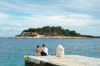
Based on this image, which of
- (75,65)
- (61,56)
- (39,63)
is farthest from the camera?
(61,56)

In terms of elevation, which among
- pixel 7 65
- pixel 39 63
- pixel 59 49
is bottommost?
pixel 7 65

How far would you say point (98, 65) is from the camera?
12.9 meters

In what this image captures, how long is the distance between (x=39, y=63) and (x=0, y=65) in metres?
9.15

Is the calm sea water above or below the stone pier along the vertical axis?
below

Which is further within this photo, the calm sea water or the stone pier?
the calm sea water

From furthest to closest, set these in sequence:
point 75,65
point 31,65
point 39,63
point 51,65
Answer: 1. point 31,65
2. point 39,63
3. point 51,65
4. point 75,65

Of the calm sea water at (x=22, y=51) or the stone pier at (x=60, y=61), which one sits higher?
the stone pier at (x=60, y=61)

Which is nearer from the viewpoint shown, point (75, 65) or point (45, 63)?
point (75, 65)

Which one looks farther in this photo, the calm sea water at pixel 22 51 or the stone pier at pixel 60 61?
the calm sea water at pixel 22 51

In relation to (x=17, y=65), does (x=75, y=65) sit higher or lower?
higher

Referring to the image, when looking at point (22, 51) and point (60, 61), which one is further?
point (22, 51)

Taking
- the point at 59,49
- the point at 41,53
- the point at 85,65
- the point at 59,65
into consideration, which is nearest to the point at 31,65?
the point at 41,53

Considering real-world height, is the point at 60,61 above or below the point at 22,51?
above

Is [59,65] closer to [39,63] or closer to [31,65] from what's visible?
[39,63]
